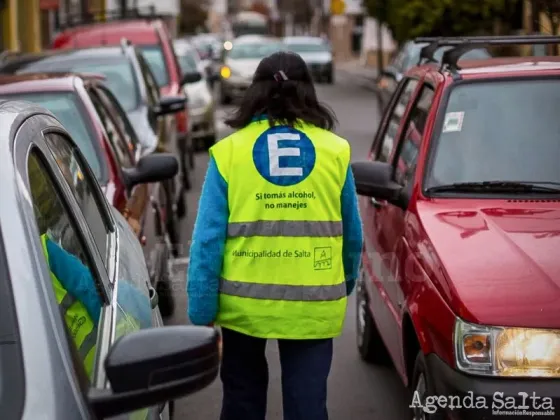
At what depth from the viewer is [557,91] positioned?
5.77 m

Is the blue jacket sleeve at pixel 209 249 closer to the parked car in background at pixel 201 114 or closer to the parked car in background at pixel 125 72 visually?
the parked car in background at pixel 125 72

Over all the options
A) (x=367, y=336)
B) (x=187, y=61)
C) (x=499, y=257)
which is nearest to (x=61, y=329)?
(x=499, y=257)

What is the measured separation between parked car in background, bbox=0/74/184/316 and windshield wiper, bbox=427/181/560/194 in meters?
1.67

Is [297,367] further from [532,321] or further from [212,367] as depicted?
[212,367]

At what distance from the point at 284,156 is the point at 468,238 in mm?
983

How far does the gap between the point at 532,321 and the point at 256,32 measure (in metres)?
71.9

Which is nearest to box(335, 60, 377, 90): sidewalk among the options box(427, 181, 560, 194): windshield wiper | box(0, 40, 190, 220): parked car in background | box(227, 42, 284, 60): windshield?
box(227, 42, 284, 60): windshield

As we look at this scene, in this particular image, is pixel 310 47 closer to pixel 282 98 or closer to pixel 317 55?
pixel 317 55

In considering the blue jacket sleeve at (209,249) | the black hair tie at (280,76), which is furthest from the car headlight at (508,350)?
the black hair tie at (280,76)

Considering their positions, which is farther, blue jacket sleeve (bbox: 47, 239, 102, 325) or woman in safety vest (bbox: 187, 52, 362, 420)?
woman in safety vest (bbox: 187, 52, 362, 420)

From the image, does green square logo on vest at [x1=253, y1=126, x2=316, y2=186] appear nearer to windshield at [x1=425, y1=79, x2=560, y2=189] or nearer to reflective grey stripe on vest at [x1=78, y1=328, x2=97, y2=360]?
reflective grey stripe on vest at [x1=78, y1=328, x2=97, y2=360]

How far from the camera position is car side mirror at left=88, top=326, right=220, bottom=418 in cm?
250

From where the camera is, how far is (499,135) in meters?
5.64

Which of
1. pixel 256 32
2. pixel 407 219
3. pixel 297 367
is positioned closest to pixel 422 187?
pixel 407 219
